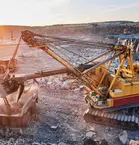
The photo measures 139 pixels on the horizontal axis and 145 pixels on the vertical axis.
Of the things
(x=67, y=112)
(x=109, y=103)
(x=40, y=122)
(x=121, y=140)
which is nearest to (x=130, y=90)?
(x=109, y=103)

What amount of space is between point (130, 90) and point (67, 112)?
8.21 ft

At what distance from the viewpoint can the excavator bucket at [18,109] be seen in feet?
23.7

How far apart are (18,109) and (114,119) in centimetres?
304

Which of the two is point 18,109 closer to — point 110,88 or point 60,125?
point 60,125

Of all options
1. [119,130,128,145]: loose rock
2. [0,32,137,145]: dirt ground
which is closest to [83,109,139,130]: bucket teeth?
[0,32,137,145]: dirt ground

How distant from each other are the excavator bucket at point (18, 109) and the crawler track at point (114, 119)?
187cm

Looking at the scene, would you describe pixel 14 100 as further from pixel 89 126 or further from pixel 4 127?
pixel 89 126

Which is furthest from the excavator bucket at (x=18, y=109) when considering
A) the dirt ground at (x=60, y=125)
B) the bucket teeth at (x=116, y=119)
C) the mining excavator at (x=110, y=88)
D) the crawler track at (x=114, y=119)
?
the bucket teeth at (x=116, y=119)

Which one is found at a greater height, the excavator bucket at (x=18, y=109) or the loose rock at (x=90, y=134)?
the excavator bucket at (x=18, y=109)

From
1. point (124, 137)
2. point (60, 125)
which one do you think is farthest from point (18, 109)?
point (124, 137)

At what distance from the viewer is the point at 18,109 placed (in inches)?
300

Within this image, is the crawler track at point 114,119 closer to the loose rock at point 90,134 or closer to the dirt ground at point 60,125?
the dirt ground at point 60,125

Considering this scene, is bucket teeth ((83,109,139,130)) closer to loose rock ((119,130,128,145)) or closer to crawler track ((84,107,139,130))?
crawler track ((84,107,139,130))

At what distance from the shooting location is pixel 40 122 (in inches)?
320
